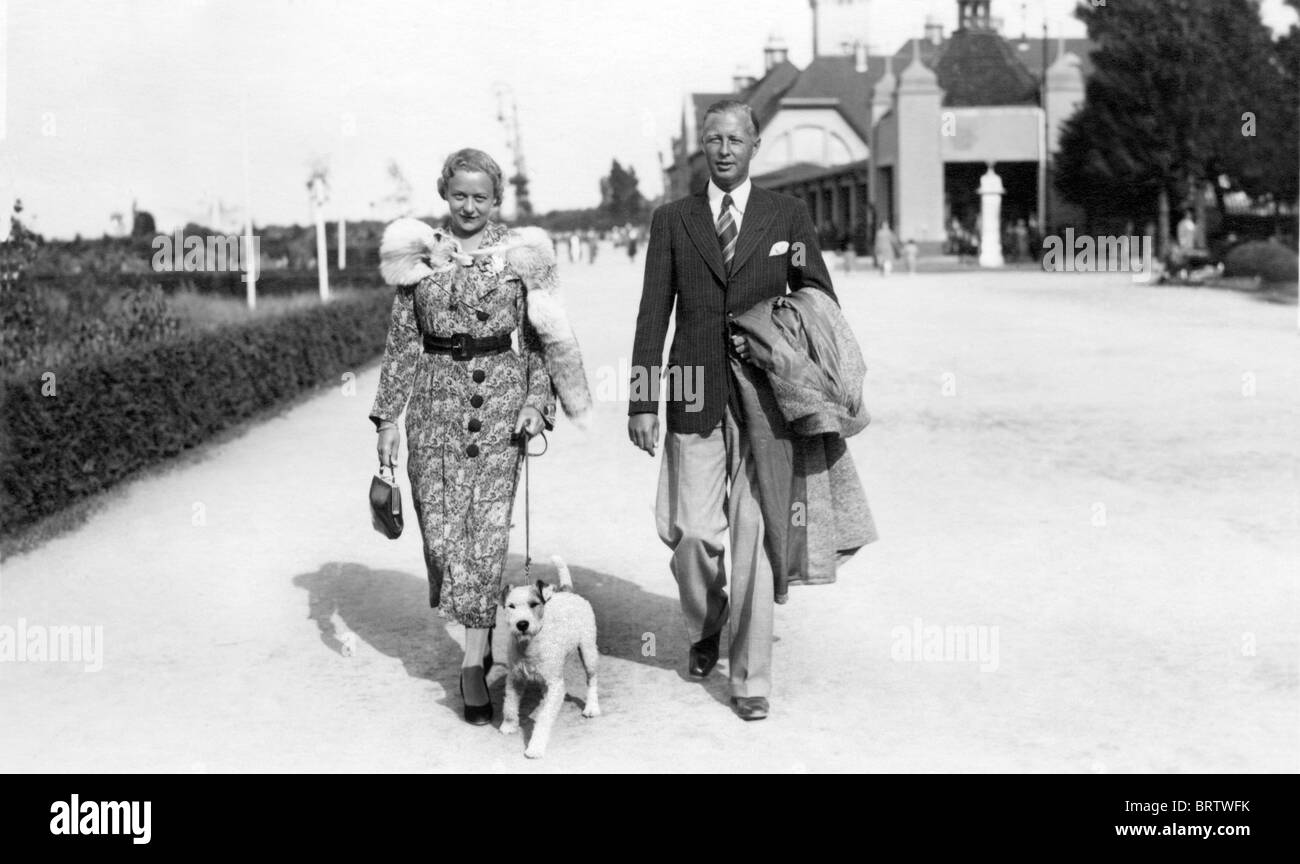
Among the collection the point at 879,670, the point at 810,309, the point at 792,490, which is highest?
the point at 810,309

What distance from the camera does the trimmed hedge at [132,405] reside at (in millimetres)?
9078

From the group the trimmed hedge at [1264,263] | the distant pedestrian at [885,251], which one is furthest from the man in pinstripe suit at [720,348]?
the distant pedestrian at [885,251]

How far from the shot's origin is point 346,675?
19.9 ft

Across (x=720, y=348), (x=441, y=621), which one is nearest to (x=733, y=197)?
(x=720, y=348)

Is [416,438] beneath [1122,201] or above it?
beneath

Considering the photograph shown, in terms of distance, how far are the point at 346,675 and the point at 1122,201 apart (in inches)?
1934

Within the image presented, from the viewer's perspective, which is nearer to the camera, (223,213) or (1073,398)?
(1073,398)

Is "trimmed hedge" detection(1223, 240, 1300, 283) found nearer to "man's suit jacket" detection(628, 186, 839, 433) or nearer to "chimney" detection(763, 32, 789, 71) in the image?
"man's suit jacket" detection(628, 186, 839, 433)

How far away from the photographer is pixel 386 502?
5.71 metres

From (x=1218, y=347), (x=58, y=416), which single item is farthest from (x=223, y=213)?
(x=58, y=416)

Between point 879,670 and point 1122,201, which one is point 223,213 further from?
point 879,670

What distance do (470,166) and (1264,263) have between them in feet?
106

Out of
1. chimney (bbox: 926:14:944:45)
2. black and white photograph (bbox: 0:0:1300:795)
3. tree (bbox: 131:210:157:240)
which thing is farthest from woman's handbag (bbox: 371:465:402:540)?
chimney (bbox: 926:14:944:45)

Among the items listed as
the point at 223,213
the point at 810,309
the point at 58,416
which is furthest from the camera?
the point at 223,213
